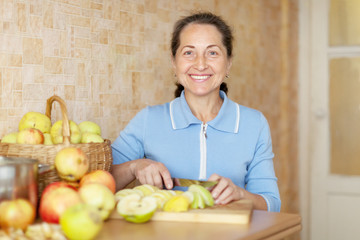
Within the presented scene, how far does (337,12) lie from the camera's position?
11.1 feet

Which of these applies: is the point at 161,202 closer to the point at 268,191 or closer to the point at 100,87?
the point at 268,191

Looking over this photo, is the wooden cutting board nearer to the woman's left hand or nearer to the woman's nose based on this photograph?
the woman's left hand

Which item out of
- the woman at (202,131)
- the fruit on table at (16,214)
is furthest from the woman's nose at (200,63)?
the fruit on table at (16,214)

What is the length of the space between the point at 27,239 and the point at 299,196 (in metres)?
2.77

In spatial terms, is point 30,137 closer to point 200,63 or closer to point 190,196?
point 190,196

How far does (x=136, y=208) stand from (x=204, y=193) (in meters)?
0.21

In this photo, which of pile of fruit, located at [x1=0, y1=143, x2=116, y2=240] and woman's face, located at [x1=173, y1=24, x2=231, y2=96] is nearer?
pile of fruit, located at [x1=0, y1=143, x2=116, y2=240]

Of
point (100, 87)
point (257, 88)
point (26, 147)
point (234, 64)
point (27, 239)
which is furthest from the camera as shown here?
point (257, 88)

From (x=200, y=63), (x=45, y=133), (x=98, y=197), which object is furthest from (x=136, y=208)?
(x=200, y=63)

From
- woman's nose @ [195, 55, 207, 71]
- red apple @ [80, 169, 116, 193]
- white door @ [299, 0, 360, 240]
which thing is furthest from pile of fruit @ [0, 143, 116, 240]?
white door @ [299, 0, 360, 240]

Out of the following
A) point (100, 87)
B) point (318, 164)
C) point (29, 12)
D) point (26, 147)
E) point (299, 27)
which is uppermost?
point (299, 27)

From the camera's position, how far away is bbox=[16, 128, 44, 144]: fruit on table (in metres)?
1.35

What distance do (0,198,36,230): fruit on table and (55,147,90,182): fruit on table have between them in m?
0.17

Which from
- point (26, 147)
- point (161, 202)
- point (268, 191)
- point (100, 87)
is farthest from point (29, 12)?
point (268, 191)
